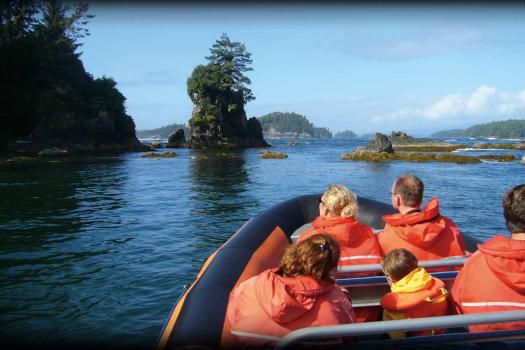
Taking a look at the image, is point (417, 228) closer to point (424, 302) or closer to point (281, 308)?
point (424, 302)

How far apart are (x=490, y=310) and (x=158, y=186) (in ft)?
60.5

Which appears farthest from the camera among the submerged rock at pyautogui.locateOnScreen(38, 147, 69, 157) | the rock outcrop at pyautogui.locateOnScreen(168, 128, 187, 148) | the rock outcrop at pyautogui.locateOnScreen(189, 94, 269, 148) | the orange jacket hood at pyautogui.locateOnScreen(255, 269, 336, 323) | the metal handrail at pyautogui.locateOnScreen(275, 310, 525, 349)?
the rock outcrop at pyautogui.locateOnScreen(189, 94, 269, 148)

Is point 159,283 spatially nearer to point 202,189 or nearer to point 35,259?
point 35,259

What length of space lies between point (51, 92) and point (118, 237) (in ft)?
139

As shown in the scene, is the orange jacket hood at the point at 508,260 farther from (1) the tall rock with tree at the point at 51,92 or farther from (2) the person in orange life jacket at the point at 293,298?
(1) the tall rock with tree at the point at 51,92

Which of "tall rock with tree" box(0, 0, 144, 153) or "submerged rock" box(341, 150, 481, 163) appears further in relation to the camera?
"tall rock with tree" box(0, 0, 144, 153)

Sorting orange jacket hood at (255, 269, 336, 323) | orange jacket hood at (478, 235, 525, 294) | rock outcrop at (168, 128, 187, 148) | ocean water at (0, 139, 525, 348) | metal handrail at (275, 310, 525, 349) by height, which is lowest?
ocean water at (0, 139, 525, 348)

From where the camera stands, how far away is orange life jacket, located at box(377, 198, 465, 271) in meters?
3.68

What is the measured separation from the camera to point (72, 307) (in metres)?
6.03

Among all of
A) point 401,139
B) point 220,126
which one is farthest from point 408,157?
point 220,126

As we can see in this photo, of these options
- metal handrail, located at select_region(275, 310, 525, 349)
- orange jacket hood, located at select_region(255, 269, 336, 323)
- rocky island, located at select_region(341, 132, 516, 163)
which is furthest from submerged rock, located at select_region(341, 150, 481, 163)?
orange jacket hood, located at select_region(255, 269, 336, 323)

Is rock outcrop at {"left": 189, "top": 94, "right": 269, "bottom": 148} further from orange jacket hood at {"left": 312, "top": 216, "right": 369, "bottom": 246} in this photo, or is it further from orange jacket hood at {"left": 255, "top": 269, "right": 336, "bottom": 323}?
orange jacket hood at {"left": 255, "top": 269, "right": 336, "bottom": 323}

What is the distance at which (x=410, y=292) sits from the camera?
2975 millimetres

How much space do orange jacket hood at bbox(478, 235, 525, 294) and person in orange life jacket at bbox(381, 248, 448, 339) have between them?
0.46m
